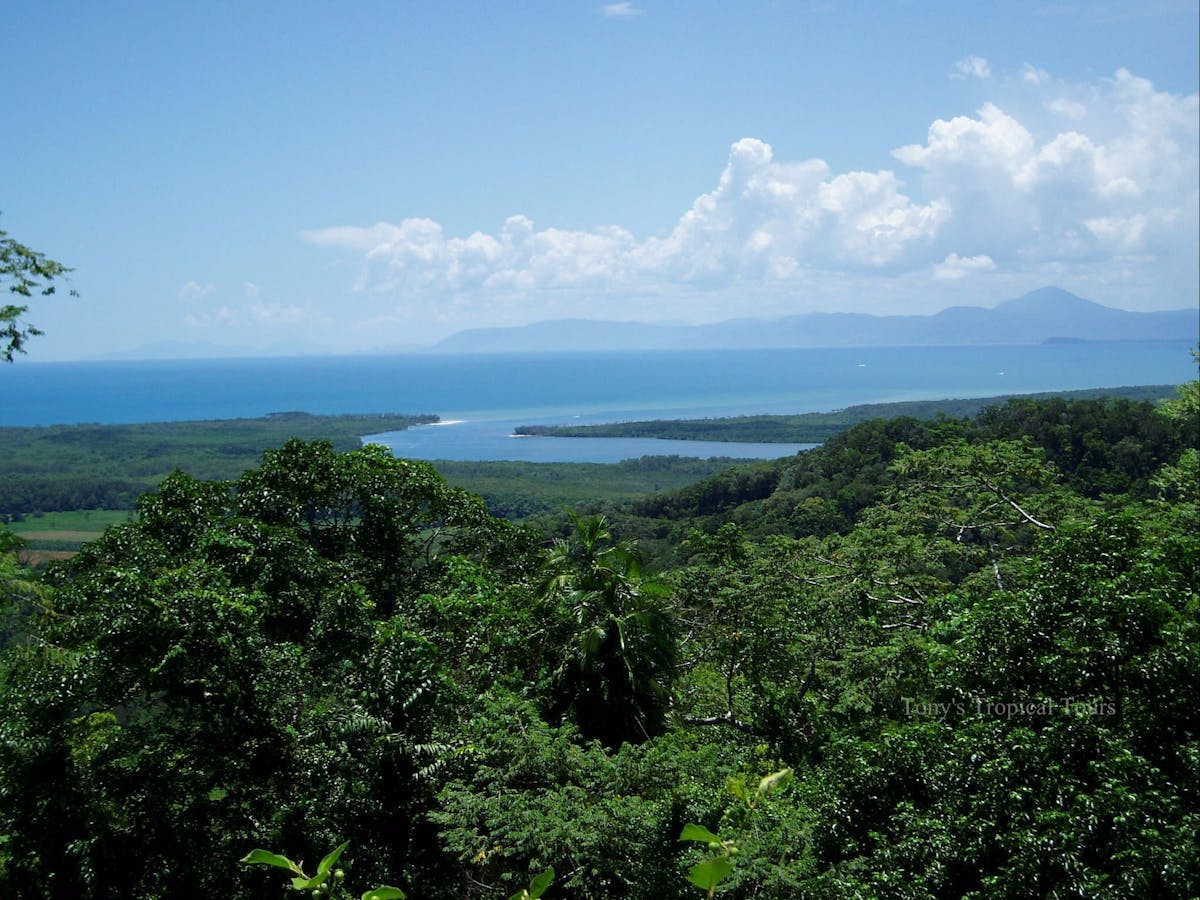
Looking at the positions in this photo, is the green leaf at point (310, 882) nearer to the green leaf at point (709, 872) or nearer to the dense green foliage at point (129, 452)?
the green leaf at point (709, 872)

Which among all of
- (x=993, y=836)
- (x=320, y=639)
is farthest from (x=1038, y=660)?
(x=320, y=639)

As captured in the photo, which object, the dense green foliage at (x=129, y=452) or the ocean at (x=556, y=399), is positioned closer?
the dense green foliage at (x=129, y=452)

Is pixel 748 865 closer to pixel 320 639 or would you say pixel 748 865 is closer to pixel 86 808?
pixel 320 639

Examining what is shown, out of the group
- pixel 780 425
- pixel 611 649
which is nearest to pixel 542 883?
pixel 611 649

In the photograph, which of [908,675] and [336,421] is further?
[336,421]

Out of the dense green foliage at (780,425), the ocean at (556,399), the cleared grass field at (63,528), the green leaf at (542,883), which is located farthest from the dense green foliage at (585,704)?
the dense green foliage at (780,425)

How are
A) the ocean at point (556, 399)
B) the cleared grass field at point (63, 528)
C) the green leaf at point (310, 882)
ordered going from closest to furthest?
the green leaf at point (310, 882), the cleared grass field at point (63, 528), the ocean at point (556, 399)

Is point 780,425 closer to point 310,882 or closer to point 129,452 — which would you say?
point 129,452
